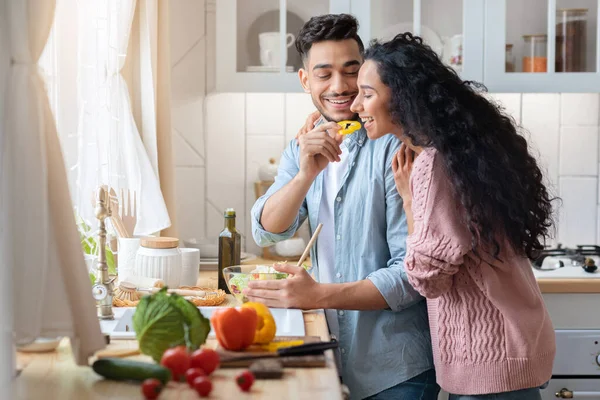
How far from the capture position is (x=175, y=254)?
232cm

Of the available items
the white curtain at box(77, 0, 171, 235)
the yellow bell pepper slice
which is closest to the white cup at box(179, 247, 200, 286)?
the white curtain at box(77, 0, 171, 235)

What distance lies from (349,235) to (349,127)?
268 millimetres

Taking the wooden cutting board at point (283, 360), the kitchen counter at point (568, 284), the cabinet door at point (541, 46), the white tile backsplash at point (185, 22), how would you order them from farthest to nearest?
the white tile backsplash at point (185, 22) → the cabinet door at point (541, 46) → the kitchen counter at point (568, 284) → the wooden cutting board at point (283, 360)

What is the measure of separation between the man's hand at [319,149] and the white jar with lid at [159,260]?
417 millimetres

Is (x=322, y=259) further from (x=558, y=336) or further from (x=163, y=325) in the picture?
(x=558, y=336)

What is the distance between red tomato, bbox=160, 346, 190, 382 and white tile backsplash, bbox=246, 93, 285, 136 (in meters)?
2.16

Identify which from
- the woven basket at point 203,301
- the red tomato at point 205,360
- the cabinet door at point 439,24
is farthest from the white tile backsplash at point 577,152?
the red tomato at point 205,360

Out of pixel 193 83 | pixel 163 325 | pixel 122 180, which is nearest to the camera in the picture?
pixel 163 325

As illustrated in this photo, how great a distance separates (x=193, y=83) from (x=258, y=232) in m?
1.32

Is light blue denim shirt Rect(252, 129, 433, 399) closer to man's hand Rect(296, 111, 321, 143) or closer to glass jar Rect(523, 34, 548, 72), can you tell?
man's hand Rect(296, 111, 321, 143)

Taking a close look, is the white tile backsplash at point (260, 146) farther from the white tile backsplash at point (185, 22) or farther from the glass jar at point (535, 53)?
the glass jar at point (535, 53)

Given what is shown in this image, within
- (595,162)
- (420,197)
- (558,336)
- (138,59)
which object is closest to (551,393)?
(558,336)

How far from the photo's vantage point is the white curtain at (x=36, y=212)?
1.36m

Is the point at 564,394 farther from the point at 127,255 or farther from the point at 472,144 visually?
the point at 127,255
